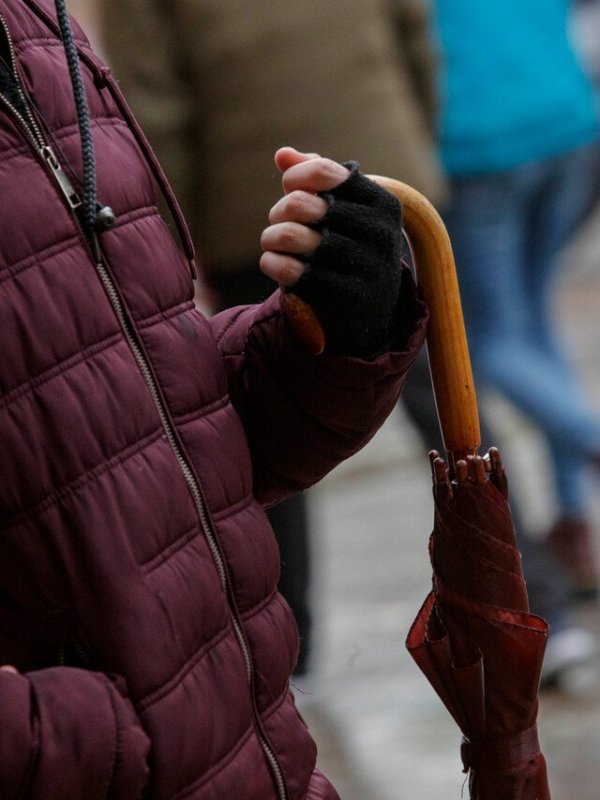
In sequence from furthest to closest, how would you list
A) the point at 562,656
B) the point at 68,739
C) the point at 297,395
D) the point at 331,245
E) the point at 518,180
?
the point at 518,180, the point at 562,656, the point at 297,395, the point at 331,245, the point at 68,739

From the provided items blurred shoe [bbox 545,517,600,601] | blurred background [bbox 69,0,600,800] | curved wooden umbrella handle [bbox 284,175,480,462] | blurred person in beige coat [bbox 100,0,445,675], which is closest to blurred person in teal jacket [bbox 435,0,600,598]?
blurred shoe [bbox 545,517,600,601]

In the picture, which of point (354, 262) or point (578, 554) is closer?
point (354, 262)

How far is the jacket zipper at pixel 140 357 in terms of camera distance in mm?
1517

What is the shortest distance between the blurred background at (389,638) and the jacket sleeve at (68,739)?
3.81ft

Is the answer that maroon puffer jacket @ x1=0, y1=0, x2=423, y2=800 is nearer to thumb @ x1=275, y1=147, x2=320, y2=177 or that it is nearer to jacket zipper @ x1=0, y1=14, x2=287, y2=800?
jacket zipper @ x1=0, y1=14, x2=287, y2=800

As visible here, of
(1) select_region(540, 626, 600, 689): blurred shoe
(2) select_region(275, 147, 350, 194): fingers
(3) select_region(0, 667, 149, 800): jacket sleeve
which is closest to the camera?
(3) select_region(0, 667, 149, 800): jacket sleeve

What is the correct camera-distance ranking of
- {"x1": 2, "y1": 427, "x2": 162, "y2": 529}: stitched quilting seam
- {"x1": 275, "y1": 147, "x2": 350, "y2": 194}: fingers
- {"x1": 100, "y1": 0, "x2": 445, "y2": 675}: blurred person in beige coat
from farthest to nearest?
{"x1": 100, "y1": 0, "x2": 445, "y2": 675}: blurred person in beige coat
{"x1": 275, "y1": 147, "x2": 350, "y2": 194}: fingers
{"x1": 2, "y1": 427, "x2": 162, "y2": 529}: stitched quilting seam

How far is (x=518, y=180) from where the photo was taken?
4406 mm

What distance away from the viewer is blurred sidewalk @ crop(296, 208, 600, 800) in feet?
11.9

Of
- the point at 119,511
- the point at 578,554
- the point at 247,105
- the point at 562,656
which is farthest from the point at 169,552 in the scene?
the point at 578,554

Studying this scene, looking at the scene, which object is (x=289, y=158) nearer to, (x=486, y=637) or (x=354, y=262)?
(x=354, y=262)

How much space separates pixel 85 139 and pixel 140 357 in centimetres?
21

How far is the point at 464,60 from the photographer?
4277 millimetres

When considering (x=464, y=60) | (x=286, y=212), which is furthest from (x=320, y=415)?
(x=464, y=60)
